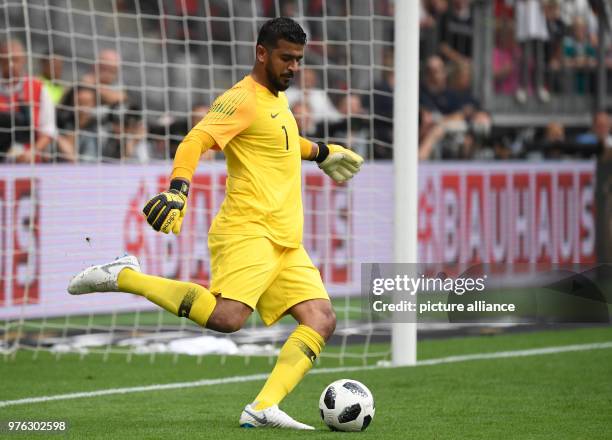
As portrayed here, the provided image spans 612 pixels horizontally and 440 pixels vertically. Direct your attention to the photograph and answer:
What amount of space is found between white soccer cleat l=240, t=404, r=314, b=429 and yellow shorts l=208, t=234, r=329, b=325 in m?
0.52

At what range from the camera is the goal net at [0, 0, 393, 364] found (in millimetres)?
11234

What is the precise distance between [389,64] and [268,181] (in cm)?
828

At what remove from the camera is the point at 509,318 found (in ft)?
44.4

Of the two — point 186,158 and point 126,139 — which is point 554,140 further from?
point 186,158

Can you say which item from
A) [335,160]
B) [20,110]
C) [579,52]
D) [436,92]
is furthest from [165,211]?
[579,52]

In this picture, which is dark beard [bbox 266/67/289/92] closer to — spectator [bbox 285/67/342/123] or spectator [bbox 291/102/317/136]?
spectator [bbox 291/102/317/136]

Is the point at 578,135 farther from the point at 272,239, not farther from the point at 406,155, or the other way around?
the point at 272,239

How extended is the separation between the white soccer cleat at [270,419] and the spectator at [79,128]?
5.39 m

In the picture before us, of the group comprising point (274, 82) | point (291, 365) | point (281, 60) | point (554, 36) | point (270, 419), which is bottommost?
point (270, 419)

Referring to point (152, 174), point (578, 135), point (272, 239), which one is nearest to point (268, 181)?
point (272, 239)

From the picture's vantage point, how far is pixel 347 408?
22.8 feet

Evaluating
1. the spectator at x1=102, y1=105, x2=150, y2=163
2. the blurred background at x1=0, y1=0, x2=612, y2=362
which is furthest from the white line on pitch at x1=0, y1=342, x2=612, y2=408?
the spectator at x1=102, y1=105, x2=150, y2=163

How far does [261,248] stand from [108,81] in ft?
18.9

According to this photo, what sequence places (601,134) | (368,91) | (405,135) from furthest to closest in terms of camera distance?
1. (601,134)
2. (368,91)
3. (405,135)
